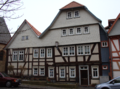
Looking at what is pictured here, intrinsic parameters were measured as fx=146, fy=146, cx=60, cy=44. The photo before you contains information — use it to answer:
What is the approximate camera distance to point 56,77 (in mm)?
20297

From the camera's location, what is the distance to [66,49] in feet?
67.1

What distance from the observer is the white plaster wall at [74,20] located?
63.8 ft

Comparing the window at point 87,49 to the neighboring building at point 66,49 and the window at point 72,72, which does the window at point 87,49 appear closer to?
the neighboring building at point 66,49

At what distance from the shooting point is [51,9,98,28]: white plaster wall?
63.8ft

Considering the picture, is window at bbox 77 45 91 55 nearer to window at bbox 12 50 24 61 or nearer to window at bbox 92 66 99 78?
window at bbox 92 66 99 78

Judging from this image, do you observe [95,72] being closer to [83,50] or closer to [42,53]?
[83,50]

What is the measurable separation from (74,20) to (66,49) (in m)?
4.16

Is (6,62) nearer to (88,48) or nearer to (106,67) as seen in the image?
(88,48)

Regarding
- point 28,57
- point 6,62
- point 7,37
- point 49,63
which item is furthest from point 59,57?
point 7,37

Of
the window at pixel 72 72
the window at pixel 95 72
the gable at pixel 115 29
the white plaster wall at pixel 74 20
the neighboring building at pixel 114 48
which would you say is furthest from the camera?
the window at pixel 72 72

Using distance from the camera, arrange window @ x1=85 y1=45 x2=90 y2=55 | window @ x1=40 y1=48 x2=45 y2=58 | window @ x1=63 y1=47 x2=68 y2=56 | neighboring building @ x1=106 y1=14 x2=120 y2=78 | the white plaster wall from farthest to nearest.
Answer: window @ x1=40 y1=48 x2=45 y2=58
window @ x1=63 y1=47 x2=68 y2=56
the white plaster wall
window @ x1=85 y1=45 x2=90 y2=55
neighboring building @ x1=106 y1=14 x2=120 y2=78

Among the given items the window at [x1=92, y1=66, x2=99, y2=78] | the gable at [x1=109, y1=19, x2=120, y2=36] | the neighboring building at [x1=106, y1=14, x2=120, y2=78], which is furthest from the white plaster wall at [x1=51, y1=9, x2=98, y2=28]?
the window at [x1=92, y1=66, x2=99, y2=78]

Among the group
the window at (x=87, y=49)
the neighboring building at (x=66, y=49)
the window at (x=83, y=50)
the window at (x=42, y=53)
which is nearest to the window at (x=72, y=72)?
the neighboring building at (x=66, y=49)

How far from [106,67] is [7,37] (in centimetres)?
2035
